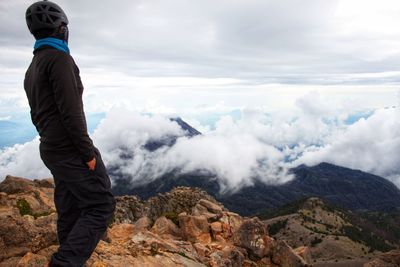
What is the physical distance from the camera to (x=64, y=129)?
25.9 ft

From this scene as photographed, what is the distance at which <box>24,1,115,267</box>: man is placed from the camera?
7625mm

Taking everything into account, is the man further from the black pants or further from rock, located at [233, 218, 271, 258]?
rock, located at [233, 218, 271, 258]

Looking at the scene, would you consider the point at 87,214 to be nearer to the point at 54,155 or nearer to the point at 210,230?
the point at 54,155

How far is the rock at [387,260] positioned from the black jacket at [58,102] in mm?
31579

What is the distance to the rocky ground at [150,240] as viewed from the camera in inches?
537

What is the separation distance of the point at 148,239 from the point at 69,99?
14.0m

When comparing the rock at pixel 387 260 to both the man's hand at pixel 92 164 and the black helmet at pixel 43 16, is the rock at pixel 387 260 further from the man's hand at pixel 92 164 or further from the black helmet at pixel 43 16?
the black helmet at pixel 43 16

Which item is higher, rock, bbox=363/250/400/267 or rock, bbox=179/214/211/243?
rock, bbox=179/214/211/243

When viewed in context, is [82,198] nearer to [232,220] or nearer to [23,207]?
[23,207]

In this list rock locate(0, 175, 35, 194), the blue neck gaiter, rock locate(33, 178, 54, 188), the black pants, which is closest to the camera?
the blue neck gaiter

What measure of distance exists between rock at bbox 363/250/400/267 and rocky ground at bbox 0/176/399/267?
3.3 inches

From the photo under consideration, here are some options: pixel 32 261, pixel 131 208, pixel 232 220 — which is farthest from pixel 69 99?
pixel 131 208

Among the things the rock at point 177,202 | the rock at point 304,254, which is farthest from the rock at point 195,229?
the rock at point 177,202

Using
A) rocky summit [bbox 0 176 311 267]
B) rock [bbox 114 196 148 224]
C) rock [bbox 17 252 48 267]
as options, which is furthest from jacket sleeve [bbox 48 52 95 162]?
rock [bbox 114 196 148 224]
